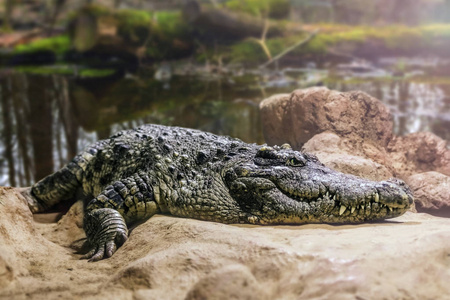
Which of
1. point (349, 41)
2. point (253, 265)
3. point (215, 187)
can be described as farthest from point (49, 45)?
point (253, 265)

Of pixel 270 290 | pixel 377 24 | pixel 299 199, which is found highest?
pixel 377 24

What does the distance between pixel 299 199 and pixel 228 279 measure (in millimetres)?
921

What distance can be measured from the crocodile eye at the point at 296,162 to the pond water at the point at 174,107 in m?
1.61

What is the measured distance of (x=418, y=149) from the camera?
416 cm

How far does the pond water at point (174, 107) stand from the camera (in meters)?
5.54

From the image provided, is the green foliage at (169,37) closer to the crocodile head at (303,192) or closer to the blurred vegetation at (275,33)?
the blurred vegetation at (275,33)

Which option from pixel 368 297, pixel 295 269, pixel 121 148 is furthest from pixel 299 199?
pixel 121 148

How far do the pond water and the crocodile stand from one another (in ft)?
4.49

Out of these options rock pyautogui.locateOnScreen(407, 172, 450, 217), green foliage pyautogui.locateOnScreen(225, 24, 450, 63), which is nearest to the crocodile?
rock pyautogui.locateOnScreen(407, 172, 450, 217)

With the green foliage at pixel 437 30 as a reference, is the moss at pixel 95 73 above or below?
below

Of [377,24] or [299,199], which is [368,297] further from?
[377,24]

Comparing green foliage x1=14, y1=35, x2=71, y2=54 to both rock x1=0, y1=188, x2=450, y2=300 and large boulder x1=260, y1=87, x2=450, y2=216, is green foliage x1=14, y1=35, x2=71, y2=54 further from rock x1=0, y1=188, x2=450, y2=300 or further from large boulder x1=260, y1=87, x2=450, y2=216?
rock x1=0, y1=188, x2=450, y2=300

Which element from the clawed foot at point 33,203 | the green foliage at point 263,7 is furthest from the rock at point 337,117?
the green foliage at point 263,7

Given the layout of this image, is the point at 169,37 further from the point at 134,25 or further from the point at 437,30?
the point at 437,30
